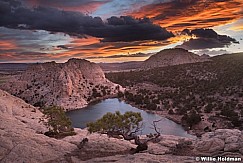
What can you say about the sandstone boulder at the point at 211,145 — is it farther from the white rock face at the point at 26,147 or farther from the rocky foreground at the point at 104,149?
the white rock face at the point at 26,147

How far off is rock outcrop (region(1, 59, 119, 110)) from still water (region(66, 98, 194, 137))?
4.11m

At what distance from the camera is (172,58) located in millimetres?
180125

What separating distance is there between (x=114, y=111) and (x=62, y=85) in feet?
51.4

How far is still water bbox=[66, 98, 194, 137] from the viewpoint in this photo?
43194mm

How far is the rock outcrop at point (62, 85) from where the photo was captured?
68438 mm

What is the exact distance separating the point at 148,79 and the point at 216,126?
218 ft

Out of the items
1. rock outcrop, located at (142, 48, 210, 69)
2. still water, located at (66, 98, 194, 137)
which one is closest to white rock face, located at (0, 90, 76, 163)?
still water, located at (66, 98, 194, 137)

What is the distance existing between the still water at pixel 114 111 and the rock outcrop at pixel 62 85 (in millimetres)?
4113

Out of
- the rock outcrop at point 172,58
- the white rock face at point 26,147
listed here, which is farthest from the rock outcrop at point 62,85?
the rock outcrop at point 172,58

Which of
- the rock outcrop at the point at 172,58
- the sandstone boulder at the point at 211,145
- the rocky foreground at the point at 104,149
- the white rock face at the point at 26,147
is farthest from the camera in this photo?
the rock outcrop at the point at 172,58

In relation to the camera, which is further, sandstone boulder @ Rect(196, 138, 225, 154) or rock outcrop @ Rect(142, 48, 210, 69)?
rock outcrop @ Rect(142, 48, 210, 69)

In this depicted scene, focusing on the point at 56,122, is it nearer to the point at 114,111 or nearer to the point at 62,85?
the point at 114,111

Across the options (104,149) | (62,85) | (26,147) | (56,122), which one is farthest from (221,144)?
(62,85)

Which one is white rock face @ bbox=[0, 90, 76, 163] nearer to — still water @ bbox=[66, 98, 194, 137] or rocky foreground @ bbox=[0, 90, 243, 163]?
rocky foreground @ bbox=[0, 90, 243, 163]
